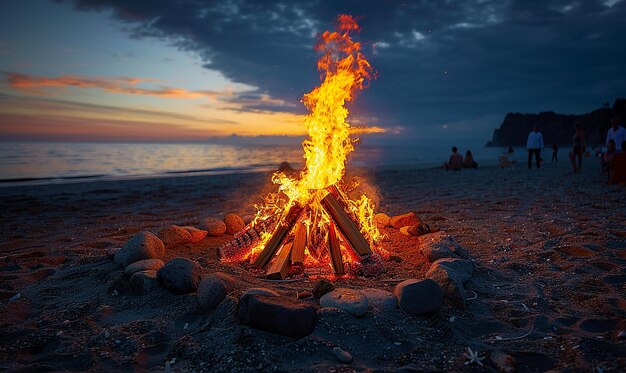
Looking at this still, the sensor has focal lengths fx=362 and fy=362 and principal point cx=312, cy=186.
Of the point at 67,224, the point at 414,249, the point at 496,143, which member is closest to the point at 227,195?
the point at 67,224

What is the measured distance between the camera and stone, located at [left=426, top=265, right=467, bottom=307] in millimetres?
4246

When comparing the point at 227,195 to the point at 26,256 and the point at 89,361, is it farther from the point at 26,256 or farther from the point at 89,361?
the point at 89,361

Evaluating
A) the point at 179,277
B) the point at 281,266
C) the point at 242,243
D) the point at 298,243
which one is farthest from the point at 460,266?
the point at 179,277

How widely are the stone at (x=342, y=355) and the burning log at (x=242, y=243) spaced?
127 inches

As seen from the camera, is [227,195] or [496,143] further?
[496,143]

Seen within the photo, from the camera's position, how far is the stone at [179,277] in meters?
4.52

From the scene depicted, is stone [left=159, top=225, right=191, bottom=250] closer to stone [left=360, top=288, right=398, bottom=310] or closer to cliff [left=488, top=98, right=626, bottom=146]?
stone [left=360, top=288, right=398, bottom=310]

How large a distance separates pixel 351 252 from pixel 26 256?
18.8 feet

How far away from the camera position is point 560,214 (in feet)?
28.1

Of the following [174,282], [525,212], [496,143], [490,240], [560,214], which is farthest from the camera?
[496,143]

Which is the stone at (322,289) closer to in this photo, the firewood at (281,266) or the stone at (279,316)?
the stone at (279,316)

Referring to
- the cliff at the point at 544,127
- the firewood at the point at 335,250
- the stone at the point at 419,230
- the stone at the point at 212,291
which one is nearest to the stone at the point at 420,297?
the firewood at the point at 335,250

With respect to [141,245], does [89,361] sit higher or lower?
lower

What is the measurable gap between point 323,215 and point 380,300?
2044 mm
